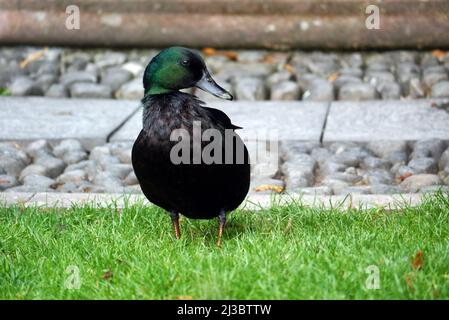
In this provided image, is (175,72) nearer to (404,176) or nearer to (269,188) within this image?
(269,188)

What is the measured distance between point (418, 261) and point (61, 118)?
359 cm

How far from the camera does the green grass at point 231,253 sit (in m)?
3.44

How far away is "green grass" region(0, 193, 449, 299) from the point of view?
3.44 m

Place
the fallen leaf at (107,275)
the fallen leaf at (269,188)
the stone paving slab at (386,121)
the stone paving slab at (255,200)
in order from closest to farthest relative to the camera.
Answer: the fallen leaf at (107,275), the stone paving slab at (255,200), the fallen leaf at (269,188), the stone paving slab at (386,121)

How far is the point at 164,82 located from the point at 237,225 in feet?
2.91

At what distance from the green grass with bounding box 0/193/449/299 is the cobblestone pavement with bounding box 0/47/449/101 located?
8.62 feet

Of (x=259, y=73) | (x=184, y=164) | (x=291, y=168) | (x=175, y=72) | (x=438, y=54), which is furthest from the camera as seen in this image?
(x=438, y=54)

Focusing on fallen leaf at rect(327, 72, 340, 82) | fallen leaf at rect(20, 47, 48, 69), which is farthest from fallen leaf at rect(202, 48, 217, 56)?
fallen leaf at rect(20, 47, 48, 69)

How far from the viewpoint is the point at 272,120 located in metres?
6.42

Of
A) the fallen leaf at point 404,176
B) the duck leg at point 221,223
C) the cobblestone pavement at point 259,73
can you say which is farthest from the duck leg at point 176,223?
the cobblestone pavement at point 259,73

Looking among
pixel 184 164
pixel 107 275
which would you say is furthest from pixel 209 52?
pixel 107 275

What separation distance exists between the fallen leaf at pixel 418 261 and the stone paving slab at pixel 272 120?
239cm

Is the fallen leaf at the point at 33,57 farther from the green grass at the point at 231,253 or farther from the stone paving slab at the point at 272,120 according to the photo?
the green grass at the point at 231,253

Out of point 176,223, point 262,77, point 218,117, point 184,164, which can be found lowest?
point 176,223
